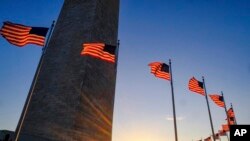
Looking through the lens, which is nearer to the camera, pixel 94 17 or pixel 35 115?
pixel 35 115

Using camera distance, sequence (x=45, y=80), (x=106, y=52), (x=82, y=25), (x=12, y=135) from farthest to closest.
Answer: (x=82, y=25)
(x=45, y=80)
(x=12, y=135)
(x=106, y=52)

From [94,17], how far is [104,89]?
332 inches

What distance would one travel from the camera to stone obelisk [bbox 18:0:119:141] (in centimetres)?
2022

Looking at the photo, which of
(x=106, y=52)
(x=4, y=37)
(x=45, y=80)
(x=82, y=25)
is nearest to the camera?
(x=4, y=37)

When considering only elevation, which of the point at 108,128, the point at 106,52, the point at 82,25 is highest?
the point at 82,25

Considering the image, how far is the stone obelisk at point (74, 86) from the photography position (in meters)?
20.2

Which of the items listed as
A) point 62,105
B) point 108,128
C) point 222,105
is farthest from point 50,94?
point 222,105

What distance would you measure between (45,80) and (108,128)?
8.38 m

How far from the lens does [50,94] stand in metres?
22.2

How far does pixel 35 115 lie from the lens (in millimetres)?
21500

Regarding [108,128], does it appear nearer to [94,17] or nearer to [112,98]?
[112,98]

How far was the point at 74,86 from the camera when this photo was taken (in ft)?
71.3

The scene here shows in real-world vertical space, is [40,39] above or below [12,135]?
above

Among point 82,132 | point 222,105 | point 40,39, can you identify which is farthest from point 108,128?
point 40,39
